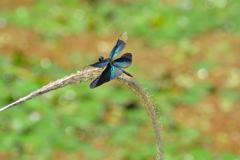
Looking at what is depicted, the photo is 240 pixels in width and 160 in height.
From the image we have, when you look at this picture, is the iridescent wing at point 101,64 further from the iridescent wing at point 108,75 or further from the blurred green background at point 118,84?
the blurred green background at point 118,84

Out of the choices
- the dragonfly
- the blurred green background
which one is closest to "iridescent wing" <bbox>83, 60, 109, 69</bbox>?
the dragonfly

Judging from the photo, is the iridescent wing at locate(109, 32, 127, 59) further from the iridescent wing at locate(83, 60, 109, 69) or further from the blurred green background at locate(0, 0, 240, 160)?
the blurred green background at locate(0, 0, 240, 160)

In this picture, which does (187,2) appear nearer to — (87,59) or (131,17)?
(131,17)

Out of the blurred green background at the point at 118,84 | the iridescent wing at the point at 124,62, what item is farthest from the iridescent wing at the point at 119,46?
the blurred green background at the point at 118,84

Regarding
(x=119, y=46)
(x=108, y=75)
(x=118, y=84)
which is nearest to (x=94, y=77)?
(x=108, y=75)

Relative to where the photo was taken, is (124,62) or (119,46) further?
(119,46)

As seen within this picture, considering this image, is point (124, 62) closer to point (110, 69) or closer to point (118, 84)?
point (110, 69)

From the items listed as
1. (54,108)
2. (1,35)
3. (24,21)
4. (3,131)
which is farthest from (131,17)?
(3,131)
